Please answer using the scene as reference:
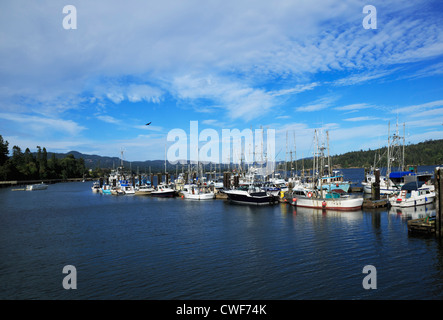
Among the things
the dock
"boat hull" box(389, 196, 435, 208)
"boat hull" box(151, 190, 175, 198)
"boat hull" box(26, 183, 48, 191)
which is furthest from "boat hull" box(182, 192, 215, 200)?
"boat hull" box(26, 183, 48, 191)

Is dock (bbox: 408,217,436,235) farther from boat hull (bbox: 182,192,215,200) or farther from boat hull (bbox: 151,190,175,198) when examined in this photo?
boat hull (bbox: 151,190,175,198)

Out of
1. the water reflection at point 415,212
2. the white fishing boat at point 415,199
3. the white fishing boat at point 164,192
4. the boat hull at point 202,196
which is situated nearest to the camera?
the water reflection at point 415,212

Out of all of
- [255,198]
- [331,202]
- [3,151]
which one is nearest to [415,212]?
[331,202]

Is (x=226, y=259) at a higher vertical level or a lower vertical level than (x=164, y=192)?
lower

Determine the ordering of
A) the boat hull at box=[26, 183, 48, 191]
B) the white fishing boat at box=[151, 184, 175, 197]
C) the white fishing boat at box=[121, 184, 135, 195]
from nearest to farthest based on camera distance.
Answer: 1. the white fishing boat at box=[151, 184, 175, 197]
2. the white fishing boat at box=[121, 184, 135, 195]
3. the boat hull at box=[26, 183, 48, 191]

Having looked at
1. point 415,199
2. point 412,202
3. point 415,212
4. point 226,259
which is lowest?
point 226,259

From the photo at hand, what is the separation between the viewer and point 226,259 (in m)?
24.3

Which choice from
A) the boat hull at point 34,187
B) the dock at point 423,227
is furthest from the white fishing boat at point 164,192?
the boat hull at point 34,187

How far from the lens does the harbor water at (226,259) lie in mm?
18188

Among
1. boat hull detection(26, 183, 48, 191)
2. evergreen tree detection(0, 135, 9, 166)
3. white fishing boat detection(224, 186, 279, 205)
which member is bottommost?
boat hull detection(26, 183, 48, 191)

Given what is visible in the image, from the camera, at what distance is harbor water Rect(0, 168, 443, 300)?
1819cm

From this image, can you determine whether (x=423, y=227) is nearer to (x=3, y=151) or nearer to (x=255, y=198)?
(x=255, y=198)

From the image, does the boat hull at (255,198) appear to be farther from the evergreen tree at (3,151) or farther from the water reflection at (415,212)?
the evergreen tree at (3,151)
